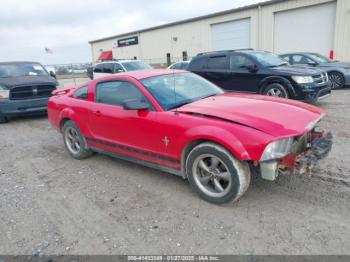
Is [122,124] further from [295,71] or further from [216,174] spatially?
[295,71]

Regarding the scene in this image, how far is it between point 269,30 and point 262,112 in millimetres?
20113

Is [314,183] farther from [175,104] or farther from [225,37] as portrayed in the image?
[225,37]

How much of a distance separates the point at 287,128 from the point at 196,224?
1.37 meters

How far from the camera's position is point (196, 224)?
3.09 metres

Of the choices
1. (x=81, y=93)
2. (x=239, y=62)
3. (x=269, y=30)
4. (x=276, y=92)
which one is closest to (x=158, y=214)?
(x=81, y=93)

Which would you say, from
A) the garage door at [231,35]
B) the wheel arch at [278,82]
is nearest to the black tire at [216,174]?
the wheel arch at [278,82]

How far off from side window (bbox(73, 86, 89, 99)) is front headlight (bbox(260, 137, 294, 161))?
3.22 meters

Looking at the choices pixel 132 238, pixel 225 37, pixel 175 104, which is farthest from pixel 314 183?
pixel 225 37

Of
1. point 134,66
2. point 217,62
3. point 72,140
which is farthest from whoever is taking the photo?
point 134,66

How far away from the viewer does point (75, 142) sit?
5.31m

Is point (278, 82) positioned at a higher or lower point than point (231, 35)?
lower

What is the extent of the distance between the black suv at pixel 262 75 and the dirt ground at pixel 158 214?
3.32m

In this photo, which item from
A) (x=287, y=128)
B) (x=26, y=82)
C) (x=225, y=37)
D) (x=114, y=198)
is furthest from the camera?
(x=225, y=37)

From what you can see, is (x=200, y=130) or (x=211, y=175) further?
(x=211, y=175)
